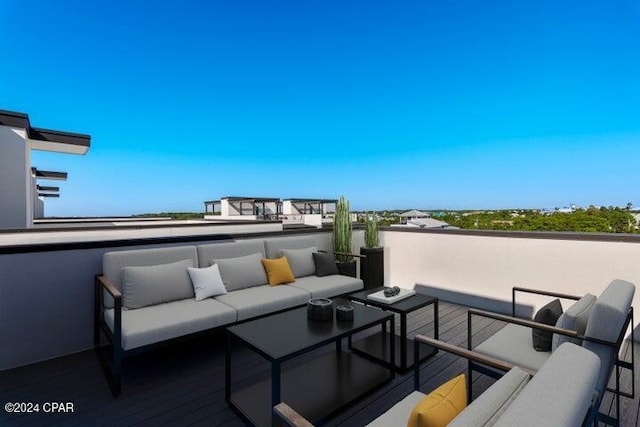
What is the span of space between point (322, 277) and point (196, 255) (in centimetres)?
161

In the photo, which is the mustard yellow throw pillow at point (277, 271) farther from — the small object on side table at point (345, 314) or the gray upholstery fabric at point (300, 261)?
the small object on side table at point (345, 314)

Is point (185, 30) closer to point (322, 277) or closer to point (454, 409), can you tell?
point (322, 277)

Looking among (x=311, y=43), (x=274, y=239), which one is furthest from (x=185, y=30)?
(x=274, y=239)

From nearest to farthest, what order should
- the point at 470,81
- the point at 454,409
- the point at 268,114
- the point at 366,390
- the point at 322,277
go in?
the point at 454,409 → the point at 366,390 → the point at 322,277 → the point at 470,81 → the point at 268,114

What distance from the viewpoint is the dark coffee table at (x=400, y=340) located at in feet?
8.55

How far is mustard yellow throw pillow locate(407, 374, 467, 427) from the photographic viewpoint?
2.89ft

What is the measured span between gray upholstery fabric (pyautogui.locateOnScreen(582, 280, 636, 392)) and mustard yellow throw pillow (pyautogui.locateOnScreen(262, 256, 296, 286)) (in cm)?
279

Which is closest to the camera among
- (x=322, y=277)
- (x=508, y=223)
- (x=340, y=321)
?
(x=340, y=321)

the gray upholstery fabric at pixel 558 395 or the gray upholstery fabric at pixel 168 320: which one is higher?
the gray upholstery fabric at pixel 558 395

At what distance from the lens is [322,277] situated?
4.08 meters

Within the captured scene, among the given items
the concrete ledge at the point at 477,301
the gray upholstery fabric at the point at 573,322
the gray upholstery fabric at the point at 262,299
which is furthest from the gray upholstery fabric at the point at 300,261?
the gray upholstery fabric at the point at 573,322

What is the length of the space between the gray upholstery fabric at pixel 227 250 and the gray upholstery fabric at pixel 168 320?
57 cm

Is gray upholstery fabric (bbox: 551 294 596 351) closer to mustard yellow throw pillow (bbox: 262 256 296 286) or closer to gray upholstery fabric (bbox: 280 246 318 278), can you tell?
mustard yellow throw pillow (bbox: 262 256 296 286)

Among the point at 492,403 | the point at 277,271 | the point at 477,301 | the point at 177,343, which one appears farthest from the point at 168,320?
the point at 477,301
